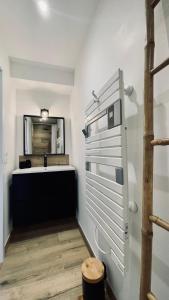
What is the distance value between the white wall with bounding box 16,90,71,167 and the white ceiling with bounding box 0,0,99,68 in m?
0.63

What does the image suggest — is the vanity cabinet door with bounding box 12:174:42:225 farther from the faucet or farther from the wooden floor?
the faucet

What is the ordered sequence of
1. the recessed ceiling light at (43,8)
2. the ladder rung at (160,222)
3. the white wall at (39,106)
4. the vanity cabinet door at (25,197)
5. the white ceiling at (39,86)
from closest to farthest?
the ladder rung at (160,222) → the recessed ceiling light at (43,8) → the vanity cabinet door at (25,197) → the white ceiling at (39,86) → the white wall at (39,106)

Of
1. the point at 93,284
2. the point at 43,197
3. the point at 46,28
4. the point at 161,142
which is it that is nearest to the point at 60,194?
the point at 43,197

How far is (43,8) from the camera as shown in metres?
1.40

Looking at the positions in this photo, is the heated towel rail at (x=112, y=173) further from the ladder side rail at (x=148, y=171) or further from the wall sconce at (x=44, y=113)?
the wall sconce at (x=44, y=113)

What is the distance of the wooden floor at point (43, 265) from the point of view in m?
1.25

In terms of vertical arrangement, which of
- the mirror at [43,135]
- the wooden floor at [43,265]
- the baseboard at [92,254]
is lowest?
the wooden floor at [43,265]

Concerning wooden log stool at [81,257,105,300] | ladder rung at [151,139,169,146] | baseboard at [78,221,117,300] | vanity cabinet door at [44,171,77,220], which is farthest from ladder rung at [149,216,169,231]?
vanity cabinet door at [44,171,77,220]

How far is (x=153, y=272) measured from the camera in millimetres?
710

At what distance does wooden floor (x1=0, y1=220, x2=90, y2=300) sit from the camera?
4.09 ft

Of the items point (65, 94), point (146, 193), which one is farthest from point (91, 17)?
point (146, 193)

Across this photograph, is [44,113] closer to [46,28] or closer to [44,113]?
[44,113]

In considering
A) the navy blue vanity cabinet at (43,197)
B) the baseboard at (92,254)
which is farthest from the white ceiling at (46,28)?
the baseboard at (92,254)

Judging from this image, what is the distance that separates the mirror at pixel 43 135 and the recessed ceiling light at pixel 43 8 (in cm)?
149
